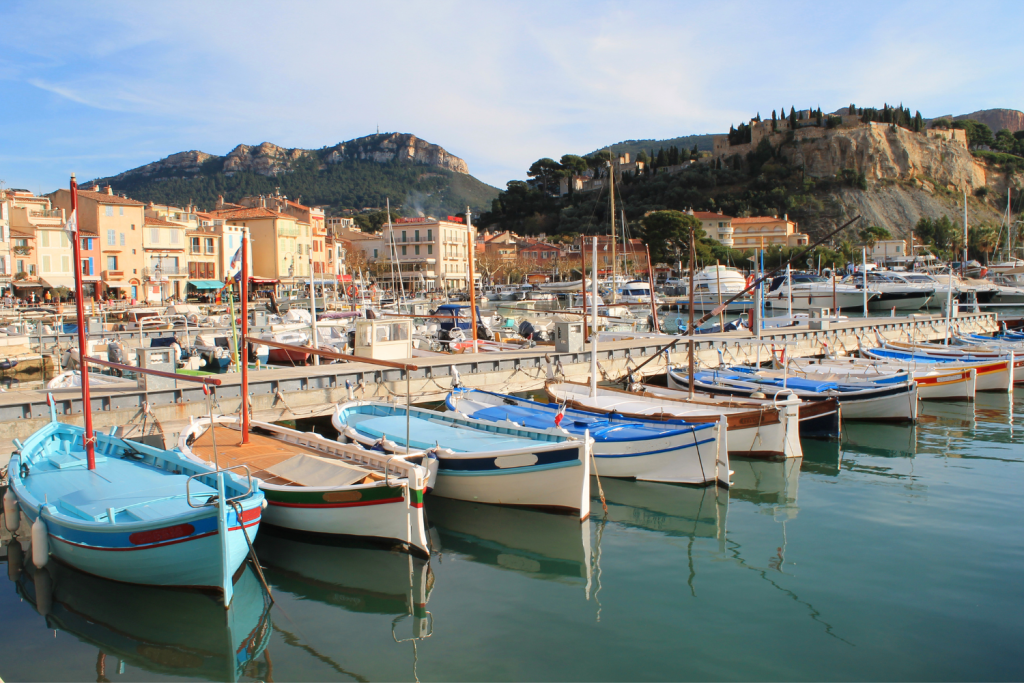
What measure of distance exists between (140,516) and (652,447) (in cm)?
927

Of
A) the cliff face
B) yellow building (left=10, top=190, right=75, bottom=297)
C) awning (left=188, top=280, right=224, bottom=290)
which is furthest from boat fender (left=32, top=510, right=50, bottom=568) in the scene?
the cliff face

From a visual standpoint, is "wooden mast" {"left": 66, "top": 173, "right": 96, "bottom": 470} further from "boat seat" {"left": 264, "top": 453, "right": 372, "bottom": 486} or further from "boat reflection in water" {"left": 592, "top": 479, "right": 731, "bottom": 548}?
"boat reflection in water" {"left": 592, "top": 479, "right": 731, "bottom": 548}

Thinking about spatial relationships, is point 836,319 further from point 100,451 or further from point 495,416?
point 100,451

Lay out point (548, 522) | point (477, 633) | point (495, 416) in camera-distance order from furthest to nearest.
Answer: point (495, 416) → point (548, 522) → point (477, 633)

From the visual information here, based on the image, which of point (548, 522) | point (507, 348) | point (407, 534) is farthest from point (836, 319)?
point (407, 534)

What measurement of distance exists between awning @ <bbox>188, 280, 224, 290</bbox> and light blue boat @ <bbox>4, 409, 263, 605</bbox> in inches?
1979

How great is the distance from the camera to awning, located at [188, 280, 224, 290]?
5824 centimetres

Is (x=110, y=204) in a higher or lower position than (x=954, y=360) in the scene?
higher

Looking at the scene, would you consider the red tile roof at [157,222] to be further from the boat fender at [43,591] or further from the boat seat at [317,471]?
the boat seat at [317,471]

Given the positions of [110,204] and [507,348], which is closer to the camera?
[507,348]

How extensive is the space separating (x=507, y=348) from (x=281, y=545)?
1715 centimetres

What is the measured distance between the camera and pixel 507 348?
2761 centimetres

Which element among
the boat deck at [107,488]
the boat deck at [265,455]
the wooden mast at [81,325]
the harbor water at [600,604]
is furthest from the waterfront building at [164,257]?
the harbor water at [600,604]

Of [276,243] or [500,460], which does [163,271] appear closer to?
[276,243]
